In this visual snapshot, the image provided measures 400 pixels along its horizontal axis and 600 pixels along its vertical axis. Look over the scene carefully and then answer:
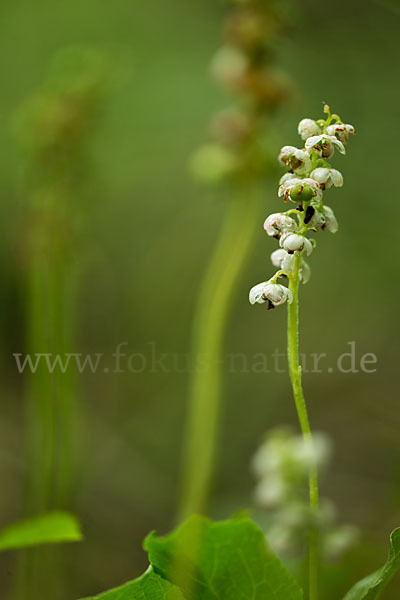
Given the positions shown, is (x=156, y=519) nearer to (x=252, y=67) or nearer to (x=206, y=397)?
(x=206, y=397)

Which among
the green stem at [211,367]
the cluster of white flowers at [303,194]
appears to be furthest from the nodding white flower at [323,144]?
the green stem at [211,367]

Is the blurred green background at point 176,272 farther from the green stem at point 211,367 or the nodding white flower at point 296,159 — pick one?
the nodding white flower at point 296,159

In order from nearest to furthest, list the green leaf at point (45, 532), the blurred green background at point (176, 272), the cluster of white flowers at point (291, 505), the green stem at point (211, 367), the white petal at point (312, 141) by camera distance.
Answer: the white petal at point (312, 141) < the green leaf at point (45, 532) < the cluster of white flowers at point (291, 505) < the green stem at point (211, 367) < the blurred green background at point (176, 272)

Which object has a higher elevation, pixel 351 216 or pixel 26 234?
pixel 351 216

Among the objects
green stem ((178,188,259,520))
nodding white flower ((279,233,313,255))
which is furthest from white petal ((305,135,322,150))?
green stem ((178,188,259,520))

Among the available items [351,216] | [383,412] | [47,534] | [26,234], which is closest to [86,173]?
[26,234]

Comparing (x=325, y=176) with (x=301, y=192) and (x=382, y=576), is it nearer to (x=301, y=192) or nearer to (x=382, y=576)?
(x=301, y=192)

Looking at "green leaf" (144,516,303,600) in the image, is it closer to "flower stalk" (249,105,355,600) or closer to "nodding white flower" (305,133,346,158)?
→ "flower stalk" (249,105,355,600)
